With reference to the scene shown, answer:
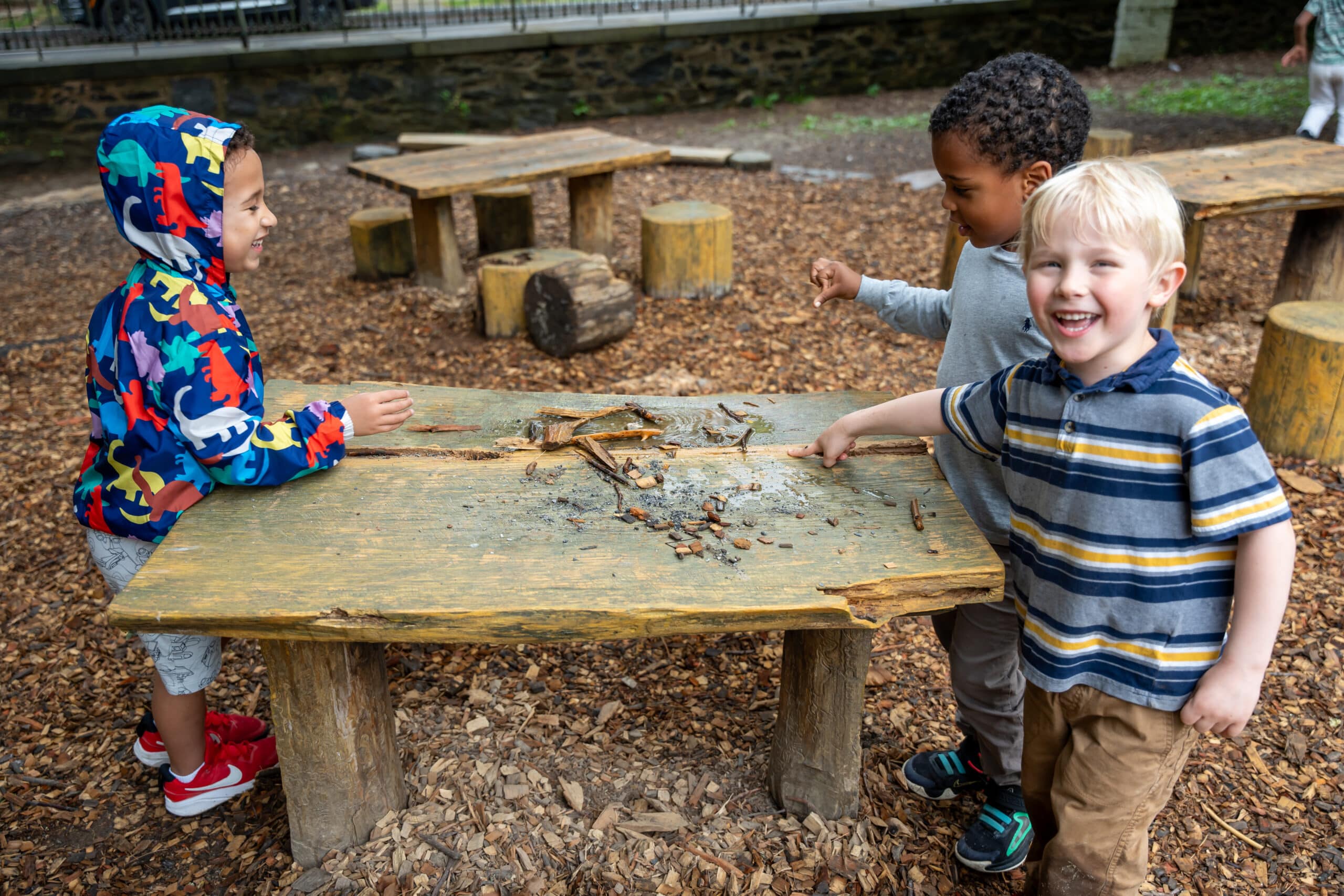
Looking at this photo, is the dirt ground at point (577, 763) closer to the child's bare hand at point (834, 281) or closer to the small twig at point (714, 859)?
the small twig at point (714, 859)

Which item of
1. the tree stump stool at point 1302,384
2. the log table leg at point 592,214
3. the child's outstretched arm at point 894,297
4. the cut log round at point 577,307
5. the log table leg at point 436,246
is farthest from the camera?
the log table leg at point 592,214

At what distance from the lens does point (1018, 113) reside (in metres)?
1.92

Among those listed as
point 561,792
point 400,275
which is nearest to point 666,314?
point 400,275

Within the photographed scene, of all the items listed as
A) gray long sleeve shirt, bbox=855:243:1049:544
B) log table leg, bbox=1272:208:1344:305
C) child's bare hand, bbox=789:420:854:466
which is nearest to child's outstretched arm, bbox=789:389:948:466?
child's bare hand, bbox=789:420:854:466

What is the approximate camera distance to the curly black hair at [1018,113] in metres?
1.93

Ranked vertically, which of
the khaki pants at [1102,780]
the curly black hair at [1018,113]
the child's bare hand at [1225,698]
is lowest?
the khaki pants at [1102,780]

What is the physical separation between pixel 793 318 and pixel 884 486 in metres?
3.40

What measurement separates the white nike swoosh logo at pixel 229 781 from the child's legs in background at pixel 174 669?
5 centimetres

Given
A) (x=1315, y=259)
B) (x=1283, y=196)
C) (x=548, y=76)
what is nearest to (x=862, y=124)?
(x=548, y=76)

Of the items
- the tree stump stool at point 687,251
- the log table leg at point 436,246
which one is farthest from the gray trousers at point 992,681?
the log table leg at point 436,246

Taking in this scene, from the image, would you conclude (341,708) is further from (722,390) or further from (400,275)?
(400,275)

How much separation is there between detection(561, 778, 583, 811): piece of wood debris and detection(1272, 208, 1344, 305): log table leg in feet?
15.0

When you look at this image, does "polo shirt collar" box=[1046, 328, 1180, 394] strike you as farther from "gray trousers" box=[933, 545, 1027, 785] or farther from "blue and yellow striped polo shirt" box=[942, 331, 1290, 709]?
"gray trousers" box=[933, 545, 1027, 785]

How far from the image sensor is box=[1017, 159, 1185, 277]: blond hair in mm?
1504
